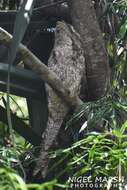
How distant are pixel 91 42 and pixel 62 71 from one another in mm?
108

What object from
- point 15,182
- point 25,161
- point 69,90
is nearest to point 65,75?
point 69,90

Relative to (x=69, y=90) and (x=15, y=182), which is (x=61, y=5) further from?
(x=15, y=182)

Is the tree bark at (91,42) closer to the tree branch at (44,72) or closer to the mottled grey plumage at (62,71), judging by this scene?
the mottled grey plumage at (62,71)

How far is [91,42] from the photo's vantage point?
1125mm

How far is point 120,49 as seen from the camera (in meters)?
1.33

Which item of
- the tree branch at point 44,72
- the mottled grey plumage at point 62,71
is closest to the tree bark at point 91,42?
the mottled grey plumage at point 62,71

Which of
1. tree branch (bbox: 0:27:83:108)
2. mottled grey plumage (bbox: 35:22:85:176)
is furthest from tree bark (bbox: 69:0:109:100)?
tree branch (bbox: 0:27:83:108)

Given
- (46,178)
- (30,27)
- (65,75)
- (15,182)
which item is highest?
(30,27)

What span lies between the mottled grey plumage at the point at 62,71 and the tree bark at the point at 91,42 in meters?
0.02

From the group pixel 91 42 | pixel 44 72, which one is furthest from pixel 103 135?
pixel 91 42

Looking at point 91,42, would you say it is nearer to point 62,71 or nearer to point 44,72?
→ point 62,71

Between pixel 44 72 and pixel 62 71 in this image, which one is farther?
pixel 62 71

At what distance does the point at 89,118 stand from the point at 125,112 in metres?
0.09

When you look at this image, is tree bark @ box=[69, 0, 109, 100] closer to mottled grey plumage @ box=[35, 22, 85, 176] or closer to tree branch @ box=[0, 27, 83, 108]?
mottled grey plumage @ box=[35, 22, 85, 176]
